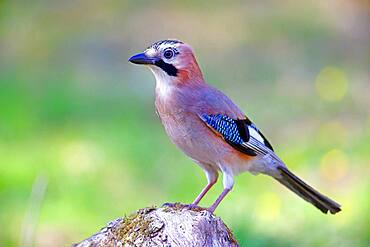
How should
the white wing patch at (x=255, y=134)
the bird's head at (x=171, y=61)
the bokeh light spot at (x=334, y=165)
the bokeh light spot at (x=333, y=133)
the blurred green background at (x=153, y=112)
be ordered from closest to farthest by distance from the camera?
the bird's head at (x=171, y=61) < the white wing patch at (x=255, y=134) < the blurred green background at (x=153, y=112) < the bokeh light spot at (x=334, y=165) < the bokeh light spot at (x=333, y=133)

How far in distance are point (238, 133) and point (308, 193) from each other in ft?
2.08

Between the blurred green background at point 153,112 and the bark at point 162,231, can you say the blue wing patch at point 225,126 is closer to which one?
the blurred green background at point 153,112

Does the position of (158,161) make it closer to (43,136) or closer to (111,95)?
(43,136)

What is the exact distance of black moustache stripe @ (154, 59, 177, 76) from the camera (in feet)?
19.4

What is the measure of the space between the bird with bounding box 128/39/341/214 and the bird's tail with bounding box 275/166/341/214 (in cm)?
45

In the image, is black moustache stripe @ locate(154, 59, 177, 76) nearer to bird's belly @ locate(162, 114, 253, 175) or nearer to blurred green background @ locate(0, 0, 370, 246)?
bird's belly @ locate(162, 114, 253, 175)

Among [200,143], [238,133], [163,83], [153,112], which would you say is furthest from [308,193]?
[153,112]

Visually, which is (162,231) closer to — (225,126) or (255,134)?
(225,126)

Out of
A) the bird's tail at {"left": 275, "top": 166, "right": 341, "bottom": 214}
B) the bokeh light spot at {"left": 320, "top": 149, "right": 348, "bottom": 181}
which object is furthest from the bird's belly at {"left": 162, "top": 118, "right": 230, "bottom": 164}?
the bokeh light spot at {"left": 320, "top": 149, "right": 348, "bottom": 181}

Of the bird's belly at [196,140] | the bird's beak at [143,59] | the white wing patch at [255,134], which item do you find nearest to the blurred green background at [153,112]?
the bird's belly at [196,140]

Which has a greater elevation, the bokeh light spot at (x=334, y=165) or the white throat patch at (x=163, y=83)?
the bokeh light spot at (x=334, y=165)

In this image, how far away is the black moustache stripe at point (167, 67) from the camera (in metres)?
5.91

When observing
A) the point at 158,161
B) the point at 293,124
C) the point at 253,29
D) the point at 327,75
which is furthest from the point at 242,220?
the point at 253,29

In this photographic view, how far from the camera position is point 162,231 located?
4168 millimetres
